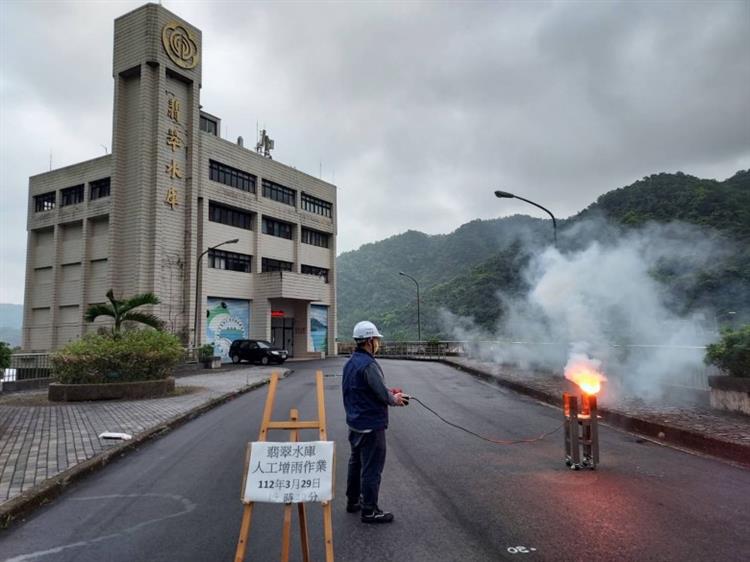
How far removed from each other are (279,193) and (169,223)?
38.6 ft

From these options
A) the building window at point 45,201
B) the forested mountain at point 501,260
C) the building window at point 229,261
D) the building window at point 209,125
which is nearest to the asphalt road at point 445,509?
the forested mountain at point 501,260

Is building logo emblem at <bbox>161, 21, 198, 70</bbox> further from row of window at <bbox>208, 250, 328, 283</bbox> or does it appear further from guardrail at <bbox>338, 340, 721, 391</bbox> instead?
guardrail at <bbox>338, 340, 721, 391</bbox>

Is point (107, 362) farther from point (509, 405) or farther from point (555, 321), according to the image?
point (555, 321)

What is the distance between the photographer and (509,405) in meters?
12.6

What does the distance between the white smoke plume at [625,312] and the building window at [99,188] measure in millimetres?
28921

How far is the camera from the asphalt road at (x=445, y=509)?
398 cm

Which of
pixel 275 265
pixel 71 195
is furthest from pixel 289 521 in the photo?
pixel 71 195

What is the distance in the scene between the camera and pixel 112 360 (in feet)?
46.6

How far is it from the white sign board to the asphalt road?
0.74m

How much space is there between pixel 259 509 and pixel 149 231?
30.8 m

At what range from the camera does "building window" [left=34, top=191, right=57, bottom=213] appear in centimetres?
4031

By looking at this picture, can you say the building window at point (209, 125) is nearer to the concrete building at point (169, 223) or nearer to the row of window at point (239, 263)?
the concrete building at point (169, 223)

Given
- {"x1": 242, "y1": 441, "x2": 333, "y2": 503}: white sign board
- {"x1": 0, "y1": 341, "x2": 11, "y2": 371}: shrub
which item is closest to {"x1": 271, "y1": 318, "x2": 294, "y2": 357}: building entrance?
{"x1": 0, "y1": 341, "x2": 11, "y2": 371}: shrub

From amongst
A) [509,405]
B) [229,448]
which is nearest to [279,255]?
[509,405]
